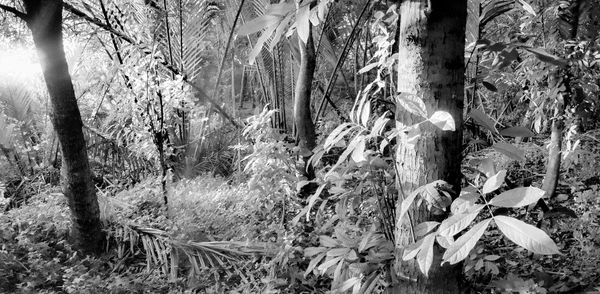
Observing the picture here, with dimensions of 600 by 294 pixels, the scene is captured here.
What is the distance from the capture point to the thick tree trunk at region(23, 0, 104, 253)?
2391 millimetres

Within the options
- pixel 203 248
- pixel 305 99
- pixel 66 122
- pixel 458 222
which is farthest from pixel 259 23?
pixel 305 99

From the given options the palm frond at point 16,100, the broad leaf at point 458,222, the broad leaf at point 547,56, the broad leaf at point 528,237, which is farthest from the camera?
the palm frond at point 16,100

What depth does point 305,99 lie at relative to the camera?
3242 mm

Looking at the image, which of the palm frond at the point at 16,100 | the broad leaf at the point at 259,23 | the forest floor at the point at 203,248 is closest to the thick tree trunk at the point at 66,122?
the forest floor at the point at 203,248

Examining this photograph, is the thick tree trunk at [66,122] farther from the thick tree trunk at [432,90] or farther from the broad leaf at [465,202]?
the broad leaf at [465,202]

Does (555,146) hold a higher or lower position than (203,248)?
higher

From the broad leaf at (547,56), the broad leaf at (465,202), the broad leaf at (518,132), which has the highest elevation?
the broad leaf at (547,56)

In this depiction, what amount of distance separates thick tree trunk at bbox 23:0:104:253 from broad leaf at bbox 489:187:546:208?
8.17ft

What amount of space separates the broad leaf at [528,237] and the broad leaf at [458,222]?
55 millimetres

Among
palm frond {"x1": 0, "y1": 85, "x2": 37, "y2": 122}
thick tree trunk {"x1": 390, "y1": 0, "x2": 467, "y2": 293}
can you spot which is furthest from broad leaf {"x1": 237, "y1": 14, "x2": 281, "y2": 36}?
palm frond {"x1": 0, "y1": 85, "x2": 37, "y2": 122}

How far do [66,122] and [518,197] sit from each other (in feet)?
8.31

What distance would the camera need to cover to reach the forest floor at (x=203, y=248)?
6.92ft

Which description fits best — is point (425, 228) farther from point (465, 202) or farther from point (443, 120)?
point (443, 120)

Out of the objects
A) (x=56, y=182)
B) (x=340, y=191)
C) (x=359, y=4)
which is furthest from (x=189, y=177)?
(x=340, y=191)
